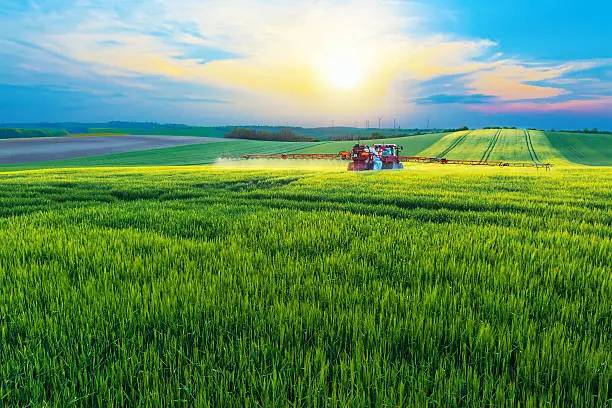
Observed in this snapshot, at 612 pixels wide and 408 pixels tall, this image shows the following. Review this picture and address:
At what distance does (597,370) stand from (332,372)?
6.06 feet

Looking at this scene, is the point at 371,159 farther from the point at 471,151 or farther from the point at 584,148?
the point at 584,148

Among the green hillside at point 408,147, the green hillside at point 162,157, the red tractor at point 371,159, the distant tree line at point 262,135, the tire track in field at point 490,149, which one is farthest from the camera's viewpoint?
the distant tree line at point 262,135

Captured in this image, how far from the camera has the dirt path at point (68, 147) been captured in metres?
58.9

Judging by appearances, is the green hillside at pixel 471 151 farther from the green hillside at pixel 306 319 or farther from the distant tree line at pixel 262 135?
the green hillside at pixel 306 319

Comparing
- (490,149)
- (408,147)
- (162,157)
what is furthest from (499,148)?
(162,157)

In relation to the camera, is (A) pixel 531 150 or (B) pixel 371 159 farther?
(A) pixel 531 150

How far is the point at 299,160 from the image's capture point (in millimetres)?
55312

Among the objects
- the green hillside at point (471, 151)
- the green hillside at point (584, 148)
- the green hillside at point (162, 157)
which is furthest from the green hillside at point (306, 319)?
the green hillside at point (584, 148)

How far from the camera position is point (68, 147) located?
2798 inches

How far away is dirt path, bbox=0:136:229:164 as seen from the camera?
58.9 m

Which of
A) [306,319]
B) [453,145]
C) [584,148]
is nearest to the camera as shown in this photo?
[306,319]

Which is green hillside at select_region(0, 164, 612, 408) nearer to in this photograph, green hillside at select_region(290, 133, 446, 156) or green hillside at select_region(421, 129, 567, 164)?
green hillside at select_region(421, 129, 567, 164)

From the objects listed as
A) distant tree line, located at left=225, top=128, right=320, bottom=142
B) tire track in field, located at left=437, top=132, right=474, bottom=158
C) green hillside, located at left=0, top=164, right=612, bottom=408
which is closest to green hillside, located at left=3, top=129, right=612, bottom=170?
tire track in field, located at left=437, top=132, right=474, bottom=158

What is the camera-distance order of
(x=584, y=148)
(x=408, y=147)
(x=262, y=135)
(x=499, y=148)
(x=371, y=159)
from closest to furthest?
(x=371, y=159)
(x=499, y=148)
(x=584, y=148)
(x=408, y=147)
(x=262, y=135)
